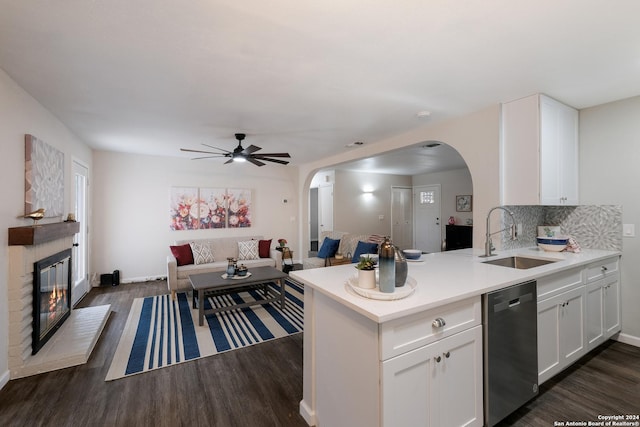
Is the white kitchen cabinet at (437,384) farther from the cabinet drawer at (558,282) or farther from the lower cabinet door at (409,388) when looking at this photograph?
the cabinet drawer at (558,282)

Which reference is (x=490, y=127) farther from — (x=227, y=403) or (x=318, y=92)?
(x=227, y=403)

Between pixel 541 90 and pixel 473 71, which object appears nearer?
pixel 473 71

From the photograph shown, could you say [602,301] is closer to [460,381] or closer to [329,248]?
[460,381]

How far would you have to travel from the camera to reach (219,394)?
6.97ft

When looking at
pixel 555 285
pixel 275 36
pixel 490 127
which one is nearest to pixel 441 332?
pixel 555 285

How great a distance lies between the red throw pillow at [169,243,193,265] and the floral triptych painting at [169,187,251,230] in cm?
96

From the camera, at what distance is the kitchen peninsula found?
133 cm

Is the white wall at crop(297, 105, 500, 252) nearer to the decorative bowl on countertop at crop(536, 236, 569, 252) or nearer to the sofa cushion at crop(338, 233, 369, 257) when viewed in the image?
the decorative bowl on countertop at crop(536, 236, 569, 252)

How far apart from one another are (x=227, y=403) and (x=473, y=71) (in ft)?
10.0

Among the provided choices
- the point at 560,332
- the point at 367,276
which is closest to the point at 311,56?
the point at 367,276

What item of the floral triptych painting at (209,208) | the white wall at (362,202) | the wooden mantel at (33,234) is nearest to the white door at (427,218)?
the white wall at (362,202)

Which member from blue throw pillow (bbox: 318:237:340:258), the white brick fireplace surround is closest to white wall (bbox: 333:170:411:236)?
blue throw pillow (bbox: 318:237:340:258)

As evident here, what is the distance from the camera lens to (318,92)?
2.54 meters

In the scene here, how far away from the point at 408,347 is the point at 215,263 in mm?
4182
